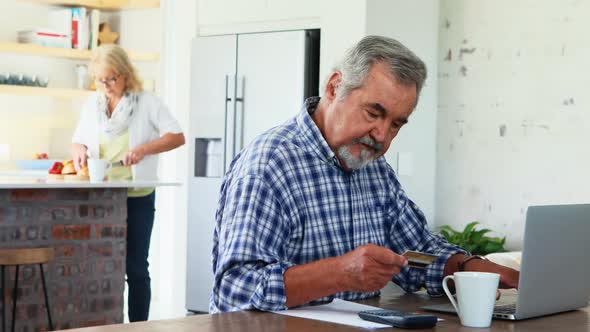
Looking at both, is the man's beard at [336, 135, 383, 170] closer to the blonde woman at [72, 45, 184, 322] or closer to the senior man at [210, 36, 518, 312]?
the senior man at [210, 36, 518, 312]

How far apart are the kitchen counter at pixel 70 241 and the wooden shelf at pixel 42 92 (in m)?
1.98

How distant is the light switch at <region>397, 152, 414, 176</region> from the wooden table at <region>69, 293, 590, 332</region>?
8.80 feet

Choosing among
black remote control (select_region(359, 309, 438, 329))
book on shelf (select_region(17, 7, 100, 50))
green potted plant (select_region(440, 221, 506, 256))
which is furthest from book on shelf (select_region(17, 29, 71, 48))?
black remote control (select_region(359, 309, 438, 329))

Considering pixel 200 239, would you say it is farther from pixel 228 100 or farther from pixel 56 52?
pixel 56 52

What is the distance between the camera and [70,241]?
413 cm

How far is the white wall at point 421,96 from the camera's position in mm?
4582

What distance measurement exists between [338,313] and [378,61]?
61cm

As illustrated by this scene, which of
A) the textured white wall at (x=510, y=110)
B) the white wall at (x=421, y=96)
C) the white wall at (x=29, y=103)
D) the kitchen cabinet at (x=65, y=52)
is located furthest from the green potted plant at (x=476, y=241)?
the white wall at (x=29, y=103)

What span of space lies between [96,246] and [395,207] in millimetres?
2266

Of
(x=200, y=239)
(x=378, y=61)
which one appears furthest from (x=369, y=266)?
(x=200, y=239)

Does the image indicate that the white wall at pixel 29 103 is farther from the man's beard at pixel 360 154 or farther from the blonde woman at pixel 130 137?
the man's beard at pixel 360 154

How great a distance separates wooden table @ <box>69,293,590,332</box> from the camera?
1.60 meters

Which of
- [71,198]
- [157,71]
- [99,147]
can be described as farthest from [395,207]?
[157,71]

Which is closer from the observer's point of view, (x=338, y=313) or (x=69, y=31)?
(x=338, y=313)
